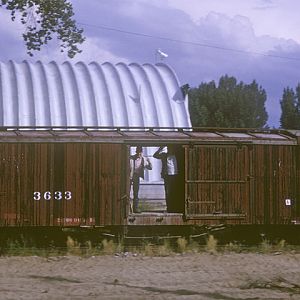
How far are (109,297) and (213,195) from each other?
24.0ft

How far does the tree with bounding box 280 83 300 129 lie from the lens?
7475cm

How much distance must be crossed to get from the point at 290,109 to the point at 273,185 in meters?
60.9

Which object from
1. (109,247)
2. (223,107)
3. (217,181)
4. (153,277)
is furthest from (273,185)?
(223,107)

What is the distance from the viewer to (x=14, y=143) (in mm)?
16609

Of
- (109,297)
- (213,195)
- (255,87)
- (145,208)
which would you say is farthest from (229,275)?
(255,87)

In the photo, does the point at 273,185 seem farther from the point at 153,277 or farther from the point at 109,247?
the point at 153,277

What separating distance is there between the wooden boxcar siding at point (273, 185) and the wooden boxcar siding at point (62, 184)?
142 inches

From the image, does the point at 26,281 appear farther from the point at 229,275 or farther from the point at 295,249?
the point at 295,249

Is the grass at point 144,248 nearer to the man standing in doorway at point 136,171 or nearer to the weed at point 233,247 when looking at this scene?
the weed at point 233,247

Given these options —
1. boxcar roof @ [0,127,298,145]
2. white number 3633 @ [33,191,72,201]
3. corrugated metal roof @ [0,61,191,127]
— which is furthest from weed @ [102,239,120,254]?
corrugated metal roof @ [0,61,191,127]

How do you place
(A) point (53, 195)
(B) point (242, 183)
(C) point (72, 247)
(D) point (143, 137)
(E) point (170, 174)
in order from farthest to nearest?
(E) point (170, 174)
(B) point (242, 183)
(D) point (143, 137)
(A) point (53, 195)
(C) point (72, 247)

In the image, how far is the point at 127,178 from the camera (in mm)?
17125

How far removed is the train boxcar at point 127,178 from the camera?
A: 16578mm

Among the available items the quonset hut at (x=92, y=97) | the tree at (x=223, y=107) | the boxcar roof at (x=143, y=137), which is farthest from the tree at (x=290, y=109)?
the boxcar roof at (x=143, y=137)
